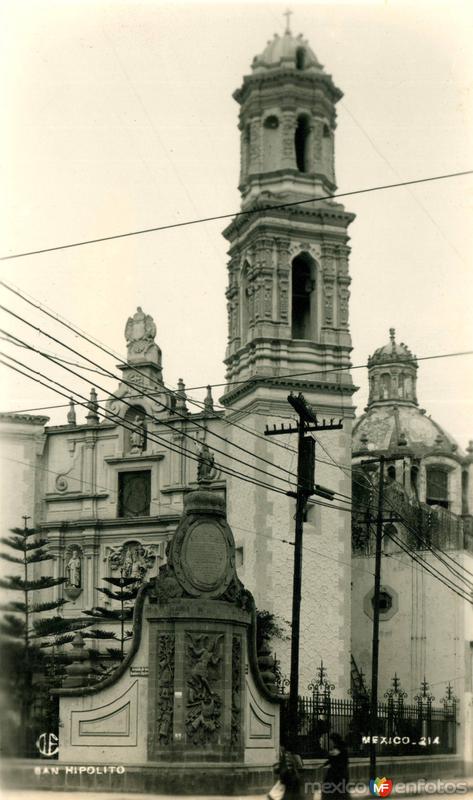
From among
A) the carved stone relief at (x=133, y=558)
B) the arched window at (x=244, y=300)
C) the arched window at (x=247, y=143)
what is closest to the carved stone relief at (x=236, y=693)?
the arched window at (x=244, y=300)

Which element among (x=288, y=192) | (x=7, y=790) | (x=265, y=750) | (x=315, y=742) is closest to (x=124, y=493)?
(x=288, y=192)

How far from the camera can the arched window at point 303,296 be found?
44688mm

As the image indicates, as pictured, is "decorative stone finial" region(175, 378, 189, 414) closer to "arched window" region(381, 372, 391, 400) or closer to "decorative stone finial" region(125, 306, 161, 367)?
"decorative stone finial" region(125, 306, 161, 367)

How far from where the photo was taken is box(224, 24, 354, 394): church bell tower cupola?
4359 cm

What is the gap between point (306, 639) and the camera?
41.2 meters

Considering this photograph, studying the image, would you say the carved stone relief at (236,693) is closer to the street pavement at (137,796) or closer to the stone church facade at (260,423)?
the street pavement at (137,796)

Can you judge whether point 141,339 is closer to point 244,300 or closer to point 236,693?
point 244,300

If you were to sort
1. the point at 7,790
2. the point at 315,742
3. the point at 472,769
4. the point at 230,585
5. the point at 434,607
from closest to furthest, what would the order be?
1. the point at 7,790
2. the point at 230,585
3. the point at 315,742
4. the point at 472,769
5. the point at 434,607

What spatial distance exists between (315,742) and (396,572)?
18.2m

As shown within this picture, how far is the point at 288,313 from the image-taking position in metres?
43.7

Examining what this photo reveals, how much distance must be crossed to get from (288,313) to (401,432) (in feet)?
86.1

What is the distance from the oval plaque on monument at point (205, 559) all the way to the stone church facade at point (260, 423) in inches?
564

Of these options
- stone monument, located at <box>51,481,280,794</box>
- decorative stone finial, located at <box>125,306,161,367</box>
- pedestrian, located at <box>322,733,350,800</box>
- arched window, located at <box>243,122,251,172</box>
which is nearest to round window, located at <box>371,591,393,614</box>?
decorative stone finial, located at <box>125,306,161,367</box>

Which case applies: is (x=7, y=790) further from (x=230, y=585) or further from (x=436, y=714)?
(x=436, y=714)
